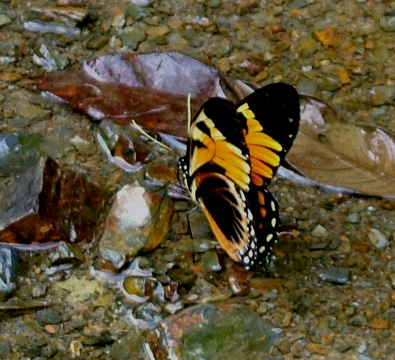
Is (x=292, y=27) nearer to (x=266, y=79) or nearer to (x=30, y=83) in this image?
(x=266, y=79)

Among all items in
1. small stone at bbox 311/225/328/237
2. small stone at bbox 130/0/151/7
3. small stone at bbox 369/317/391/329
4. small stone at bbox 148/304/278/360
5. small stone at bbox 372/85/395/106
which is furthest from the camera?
small stone at bbox 130/0/151/7

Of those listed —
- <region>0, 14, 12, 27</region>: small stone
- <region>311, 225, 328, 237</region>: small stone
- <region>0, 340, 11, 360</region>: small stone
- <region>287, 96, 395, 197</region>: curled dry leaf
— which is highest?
<region>0, 14, 12, 27</region>: small stone

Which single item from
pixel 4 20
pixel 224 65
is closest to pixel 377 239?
pixel 224 65

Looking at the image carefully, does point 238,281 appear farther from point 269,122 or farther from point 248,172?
point 269,122

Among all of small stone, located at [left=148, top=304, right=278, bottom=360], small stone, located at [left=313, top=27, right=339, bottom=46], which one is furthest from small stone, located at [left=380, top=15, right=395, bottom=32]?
small stone, located at [left=148, top=304, right=278, bottom=360]

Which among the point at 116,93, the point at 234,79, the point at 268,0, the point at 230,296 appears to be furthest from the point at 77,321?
the point at 268,0

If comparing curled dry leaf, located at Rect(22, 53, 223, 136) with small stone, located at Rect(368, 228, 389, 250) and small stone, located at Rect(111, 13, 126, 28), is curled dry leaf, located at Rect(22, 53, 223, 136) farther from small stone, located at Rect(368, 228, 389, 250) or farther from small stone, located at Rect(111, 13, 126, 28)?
small stone, located at Rect(368, 228, 389, 250)
